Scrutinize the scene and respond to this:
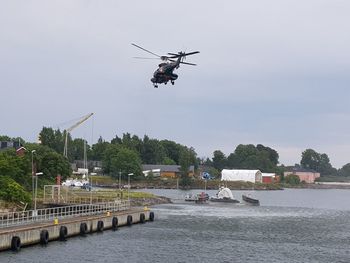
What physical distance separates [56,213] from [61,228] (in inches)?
527

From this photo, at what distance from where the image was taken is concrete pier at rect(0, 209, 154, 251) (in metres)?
66.9

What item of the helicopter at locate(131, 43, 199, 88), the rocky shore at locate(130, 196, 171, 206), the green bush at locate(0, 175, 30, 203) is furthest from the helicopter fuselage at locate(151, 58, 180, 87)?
the rocky shore at locate(130, 196, 171, 206)

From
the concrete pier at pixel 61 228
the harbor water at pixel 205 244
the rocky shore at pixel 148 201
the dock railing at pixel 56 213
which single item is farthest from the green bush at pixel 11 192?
the rocky shore at pixel 148 201

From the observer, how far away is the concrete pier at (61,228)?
220ft

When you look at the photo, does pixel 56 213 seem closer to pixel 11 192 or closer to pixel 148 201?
pixel 11 192

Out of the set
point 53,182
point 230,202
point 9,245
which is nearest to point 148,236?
point 9,245

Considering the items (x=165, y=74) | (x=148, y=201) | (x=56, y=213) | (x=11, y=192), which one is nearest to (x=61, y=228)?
(x=56, y=213)

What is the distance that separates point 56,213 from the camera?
303 ft

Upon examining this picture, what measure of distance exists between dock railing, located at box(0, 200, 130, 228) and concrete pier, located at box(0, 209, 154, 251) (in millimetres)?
1148

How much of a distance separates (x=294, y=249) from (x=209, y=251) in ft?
42.4

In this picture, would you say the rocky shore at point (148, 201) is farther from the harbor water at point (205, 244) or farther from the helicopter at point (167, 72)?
the helicopter at point (167, 72)

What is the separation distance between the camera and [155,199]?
570ft

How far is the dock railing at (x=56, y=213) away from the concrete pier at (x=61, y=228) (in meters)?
1.15

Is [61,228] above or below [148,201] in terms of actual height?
below
